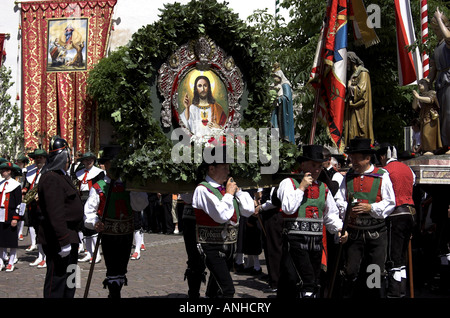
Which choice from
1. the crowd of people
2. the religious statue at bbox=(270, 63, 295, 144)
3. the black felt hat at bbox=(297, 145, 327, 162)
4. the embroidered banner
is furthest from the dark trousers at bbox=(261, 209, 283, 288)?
the embroidered banner

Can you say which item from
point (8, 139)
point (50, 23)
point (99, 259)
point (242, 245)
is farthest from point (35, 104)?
point (242, 245)

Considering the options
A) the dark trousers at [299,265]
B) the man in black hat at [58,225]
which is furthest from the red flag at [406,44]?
the man in black hat at [58,225]

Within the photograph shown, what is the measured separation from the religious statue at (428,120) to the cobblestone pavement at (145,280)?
276 centimetres

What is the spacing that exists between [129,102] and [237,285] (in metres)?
4.36

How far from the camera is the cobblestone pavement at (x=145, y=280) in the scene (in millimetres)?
8555

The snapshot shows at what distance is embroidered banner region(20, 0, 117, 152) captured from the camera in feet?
99.2

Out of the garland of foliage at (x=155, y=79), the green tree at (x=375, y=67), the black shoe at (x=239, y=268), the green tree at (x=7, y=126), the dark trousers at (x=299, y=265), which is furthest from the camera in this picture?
the green tree at (x=7, y=126)

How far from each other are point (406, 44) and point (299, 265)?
9.02m

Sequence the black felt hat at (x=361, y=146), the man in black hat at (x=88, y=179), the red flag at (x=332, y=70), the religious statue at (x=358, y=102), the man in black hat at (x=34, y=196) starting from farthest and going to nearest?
the religious statue at (x=358, y=102), the man in black hat at (x=88, y=179), the man in black hat at (x=34, y=196), the red flag at (x=332, y=70), the black felt hat at (x=361, y=146)

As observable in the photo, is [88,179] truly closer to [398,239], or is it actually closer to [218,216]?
[218,216]

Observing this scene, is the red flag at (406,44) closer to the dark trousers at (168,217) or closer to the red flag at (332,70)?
the red flag at (332,70)

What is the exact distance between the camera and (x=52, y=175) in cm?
652

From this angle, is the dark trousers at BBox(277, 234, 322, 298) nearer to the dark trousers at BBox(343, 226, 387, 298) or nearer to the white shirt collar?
the dark trousers at BBox(343, 226, 387, 298)

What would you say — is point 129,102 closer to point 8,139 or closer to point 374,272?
point 374,272
